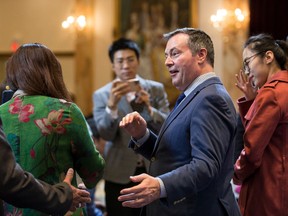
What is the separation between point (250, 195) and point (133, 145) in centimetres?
67

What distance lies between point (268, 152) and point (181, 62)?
697 millimetres

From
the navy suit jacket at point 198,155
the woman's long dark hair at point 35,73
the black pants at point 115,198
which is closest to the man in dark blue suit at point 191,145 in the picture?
the navy suit jacket at point 198,155

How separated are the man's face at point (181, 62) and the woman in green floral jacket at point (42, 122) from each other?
1.53 feet

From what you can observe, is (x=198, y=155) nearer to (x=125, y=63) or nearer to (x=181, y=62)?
(x=181, y=62)

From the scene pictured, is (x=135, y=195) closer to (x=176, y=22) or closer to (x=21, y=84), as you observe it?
(x=21, y=84)

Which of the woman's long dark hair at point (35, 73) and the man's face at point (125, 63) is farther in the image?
the man's face at point (125, 63)

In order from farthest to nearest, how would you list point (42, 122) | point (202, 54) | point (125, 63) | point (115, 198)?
1. point (125, 63)
2. point (115, 198)
3. point (202, 54)
4. point (42, 122)

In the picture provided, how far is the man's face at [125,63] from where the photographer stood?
3621mm

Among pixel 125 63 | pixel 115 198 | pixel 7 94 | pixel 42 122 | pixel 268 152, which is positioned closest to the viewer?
pixel 42 122

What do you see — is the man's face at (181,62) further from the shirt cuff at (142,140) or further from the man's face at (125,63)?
the man's face at (125,63)

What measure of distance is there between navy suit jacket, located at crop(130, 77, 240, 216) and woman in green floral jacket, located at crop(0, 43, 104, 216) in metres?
0.36

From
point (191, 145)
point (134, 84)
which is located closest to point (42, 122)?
point (191, 145)

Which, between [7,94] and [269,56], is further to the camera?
[269,56]

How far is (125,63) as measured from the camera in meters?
3.62
